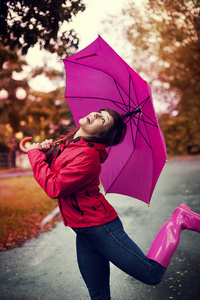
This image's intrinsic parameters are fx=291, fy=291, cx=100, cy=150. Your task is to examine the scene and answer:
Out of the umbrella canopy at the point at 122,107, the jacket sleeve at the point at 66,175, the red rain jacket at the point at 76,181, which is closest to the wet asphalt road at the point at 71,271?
the umbrella canopy at the point at 122,107

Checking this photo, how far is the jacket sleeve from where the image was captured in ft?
6.87

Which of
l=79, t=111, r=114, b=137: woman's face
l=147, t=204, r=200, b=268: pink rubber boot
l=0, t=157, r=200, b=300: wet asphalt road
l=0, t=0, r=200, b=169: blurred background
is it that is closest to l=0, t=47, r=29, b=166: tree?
l=0, t=0, r=200, b=169: blurred background

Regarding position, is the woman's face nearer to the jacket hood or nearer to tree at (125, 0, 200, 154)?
the jacket hood

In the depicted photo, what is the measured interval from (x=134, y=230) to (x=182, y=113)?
689 inches

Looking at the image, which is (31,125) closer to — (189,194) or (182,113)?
(182,113)

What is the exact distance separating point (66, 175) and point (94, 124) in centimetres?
47

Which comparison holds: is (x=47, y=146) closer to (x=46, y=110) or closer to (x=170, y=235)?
(x=170, y=235)

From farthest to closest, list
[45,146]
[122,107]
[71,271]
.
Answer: [71,271] → [122,107] → [45,146]

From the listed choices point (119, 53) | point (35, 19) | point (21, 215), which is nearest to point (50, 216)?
point (21, 215)

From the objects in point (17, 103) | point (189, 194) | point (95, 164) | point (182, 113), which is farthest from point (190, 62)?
point (95, 164)

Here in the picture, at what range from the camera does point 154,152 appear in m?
2.86

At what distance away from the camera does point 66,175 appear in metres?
2.10

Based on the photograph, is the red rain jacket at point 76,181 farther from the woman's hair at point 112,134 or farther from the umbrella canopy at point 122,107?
the umbrella canopy at point 122,107

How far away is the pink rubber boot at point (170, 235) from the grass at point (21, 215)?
11.1 feet
